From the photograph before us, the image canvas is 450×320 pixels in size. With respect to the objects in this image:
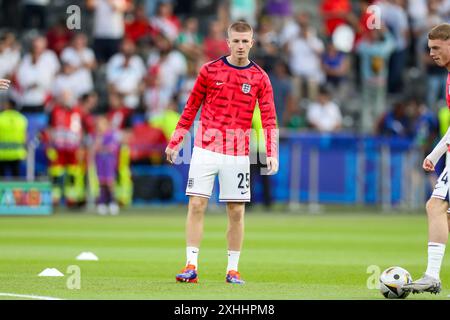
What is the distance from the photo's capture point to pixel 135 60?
1171 inches

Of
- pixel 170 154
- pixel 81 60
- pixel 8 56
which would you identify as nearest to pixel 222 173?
pixel 170 154

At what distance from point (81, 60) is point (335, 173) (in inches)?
270

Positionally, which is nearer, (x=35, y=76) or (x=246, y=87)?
Answer: (x=246, y=87)

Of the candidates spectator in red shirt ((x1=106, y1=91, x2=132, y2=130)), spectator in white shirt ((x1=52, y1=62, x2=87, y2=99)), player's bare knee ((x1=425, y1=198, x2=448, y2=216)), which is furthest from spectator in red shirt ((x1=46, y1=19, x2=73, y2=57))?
player's bare knee ((x1=425, y1=198, x2=448, y2=216))

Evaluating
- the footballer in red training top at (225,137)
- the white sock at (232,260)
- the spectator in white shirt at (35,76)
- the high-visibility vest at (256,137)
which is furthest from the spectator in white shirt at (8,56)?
the white sock at (232,260)

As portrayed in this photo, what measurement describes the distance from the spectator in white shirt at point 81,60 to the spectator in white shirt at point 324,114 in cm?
558

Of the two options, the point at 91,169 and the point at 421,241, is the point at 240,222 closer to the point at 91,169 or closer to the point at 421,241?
the point at 421,241

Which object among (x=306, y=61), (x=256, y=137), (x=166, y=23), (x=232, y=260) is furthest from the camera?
(x=166, y=23)

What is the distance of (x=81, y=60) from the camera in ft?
96.6

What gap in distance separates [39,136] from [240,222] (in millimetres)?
16366

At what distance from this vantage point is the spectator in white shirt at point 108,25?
3022 centimetres

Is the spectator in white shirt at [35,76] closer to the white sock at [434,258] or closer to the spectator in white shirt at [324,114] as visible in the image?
the spectator in white shirt at [324,114]

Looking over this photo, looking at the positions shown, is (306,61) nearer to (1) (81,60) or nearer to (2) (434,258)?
(1) (81,60)

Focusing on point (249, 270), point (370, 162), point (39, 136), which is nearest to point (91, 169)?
point (39, 136)
